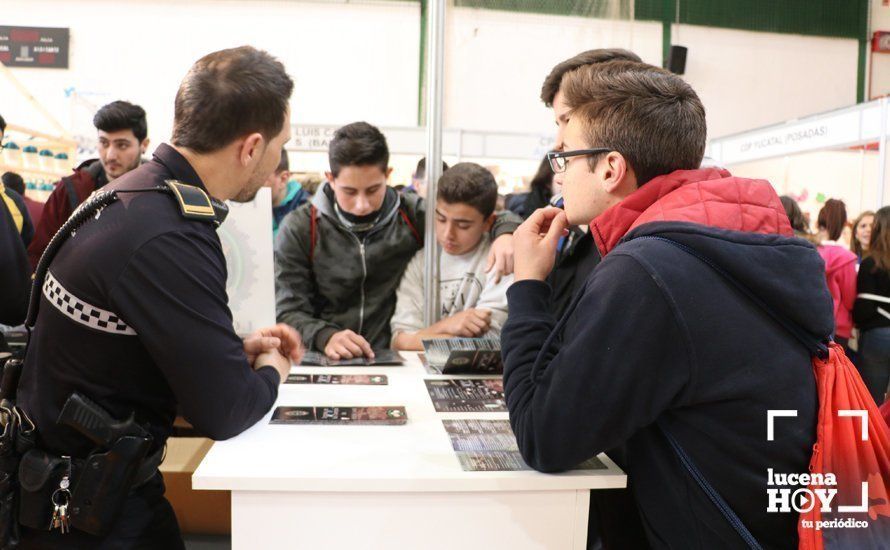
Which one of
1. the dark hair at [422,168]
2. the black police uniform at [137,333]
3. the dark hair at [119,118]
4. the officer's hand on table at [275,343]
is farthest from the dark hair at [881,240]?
the dark hair at [119,118]

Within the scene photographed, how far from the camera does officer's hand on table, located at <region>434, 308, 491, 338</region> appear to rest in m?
1.99

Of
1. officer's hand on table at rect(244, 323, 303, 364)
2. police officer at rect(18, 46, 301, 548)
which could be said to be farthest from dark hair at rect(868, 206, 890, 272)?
police officer at rect(18, 46, 301, 548)

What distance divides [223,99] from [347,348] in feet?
2.79

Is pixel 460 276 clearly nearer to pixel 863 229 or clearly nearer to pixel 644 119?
pixel 644 119

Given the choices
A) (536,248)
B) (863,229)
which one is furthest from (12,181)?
(863,229)

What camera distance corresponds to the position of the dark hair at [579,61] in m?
1.69

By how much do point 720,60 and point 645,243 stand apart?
395 inches

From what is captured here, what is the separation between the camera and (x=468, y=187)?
208cm

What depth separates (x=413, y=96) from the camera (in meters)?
8.95

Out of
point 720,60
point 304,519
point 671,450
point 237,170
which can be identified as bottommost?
point 304,519

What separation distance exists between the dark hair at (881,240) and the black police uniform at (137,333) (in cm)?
381

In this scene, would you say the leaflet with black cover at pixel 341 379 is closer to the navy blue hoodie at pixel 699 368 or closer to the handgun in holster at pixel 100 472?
the handgun in holster at pixel 100 472

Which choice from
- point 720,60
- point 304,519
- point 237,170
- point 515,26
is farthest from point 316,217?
point 720,60

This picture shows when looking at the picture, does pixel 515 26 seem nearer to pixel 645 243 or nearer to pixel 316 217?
pixel 316 217
